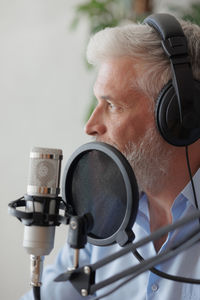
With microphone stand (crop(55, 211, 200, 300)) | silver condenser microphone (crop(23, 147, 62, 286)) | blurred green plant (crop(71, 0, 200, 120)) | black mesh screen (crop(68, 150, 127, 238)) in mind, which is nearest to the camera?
microphone stand (crop(55, 211, 200, 300))

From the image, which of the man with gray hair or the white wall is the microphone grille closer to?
the man with gray hair

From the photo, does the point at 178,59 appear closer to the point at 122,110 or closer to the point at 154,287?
the point at 122,110

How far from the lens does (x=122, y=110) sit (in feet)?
3.63

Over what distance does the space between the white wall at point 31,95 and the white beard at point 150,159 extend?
1103 mm

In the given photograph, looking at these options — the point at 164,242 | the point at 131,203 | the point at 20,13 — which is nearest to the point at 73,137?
the point at 20,13

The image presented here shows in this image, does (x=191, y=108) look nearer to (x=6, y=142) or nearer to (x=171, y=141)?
(x=171, y=141)

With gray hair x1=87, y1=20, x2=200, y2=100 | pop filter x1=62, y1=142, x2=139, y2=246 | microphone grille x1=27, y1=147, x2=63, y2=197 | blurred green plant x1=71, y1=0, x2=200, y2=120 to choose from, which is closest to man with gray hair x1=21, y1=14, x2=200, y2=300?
gray hair x1=87, y1=20, x2=200, y2=100

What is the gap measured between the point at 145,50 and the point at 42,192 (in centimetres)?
50

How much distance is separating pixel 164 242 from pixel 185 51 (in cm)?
48

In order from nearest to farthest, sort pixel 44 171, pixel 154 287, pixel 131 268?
pixel 131 268
pixel 44 171
pixel 154 287

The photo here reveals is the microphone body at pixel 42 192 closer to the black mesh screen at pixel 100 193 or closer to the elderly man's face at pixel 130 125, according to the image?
the black mesh screen at pixel 100 193

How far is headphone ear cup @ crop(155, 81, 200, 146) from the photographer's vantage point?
0.94 meters

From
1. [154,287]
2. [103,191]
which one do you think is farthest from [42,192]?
[154,287]

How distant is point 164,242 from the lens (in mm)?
1143
